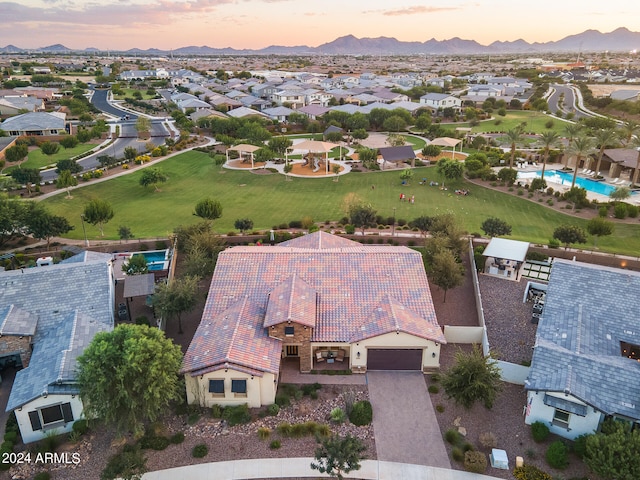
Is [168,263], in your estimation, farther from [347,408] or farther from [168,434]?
[347,408]

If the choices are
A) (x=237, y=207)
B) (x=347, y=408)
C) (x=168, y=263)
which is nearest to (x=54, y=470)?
(x=347, y=408)

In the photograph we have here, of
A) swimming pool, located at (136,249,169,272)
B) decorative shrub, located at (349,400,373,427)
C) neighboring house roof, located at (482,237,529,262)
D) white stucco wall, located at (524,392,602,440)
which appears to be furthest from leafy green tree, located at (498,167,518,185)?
decorative shrub, located at (349,400,373,427)

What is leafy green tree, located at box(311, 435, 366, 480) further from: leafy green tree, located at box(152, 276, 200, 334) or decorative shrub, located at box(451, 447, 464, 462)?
leafy green tree, located at box(152, 276, 200, 334)

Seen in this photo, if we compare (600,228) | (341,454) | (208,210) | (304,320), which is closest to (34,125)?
(208,210)

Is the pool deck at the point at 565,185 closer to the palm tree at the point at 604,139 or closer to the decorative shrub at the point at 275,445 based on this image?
the palm tree at the point at 604,139

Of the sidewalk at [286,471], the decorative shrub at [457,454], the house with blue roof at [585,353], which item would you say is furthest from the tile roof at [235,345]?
the house with blue roof at [585,353]

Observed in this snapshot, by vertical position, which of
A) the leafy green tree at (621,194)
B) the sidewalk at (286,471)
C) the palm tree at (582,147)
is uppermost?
the palm tree at (582,147)

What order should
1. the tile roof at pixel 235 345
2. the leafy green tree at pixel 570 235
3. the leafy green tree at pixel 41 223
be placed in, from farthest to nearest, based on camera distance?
1. the leafy green tree at pixel 41 223
2. the leafy green tree at pixel 570 235
3. the tile roof at pixel 235 345

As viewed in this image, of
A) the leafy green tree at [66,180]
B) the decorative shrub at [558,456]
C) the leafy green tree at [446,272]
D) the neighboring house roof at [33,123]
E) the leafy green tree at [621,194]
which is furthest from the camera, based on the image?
the neighboring house roof at [33,123]
